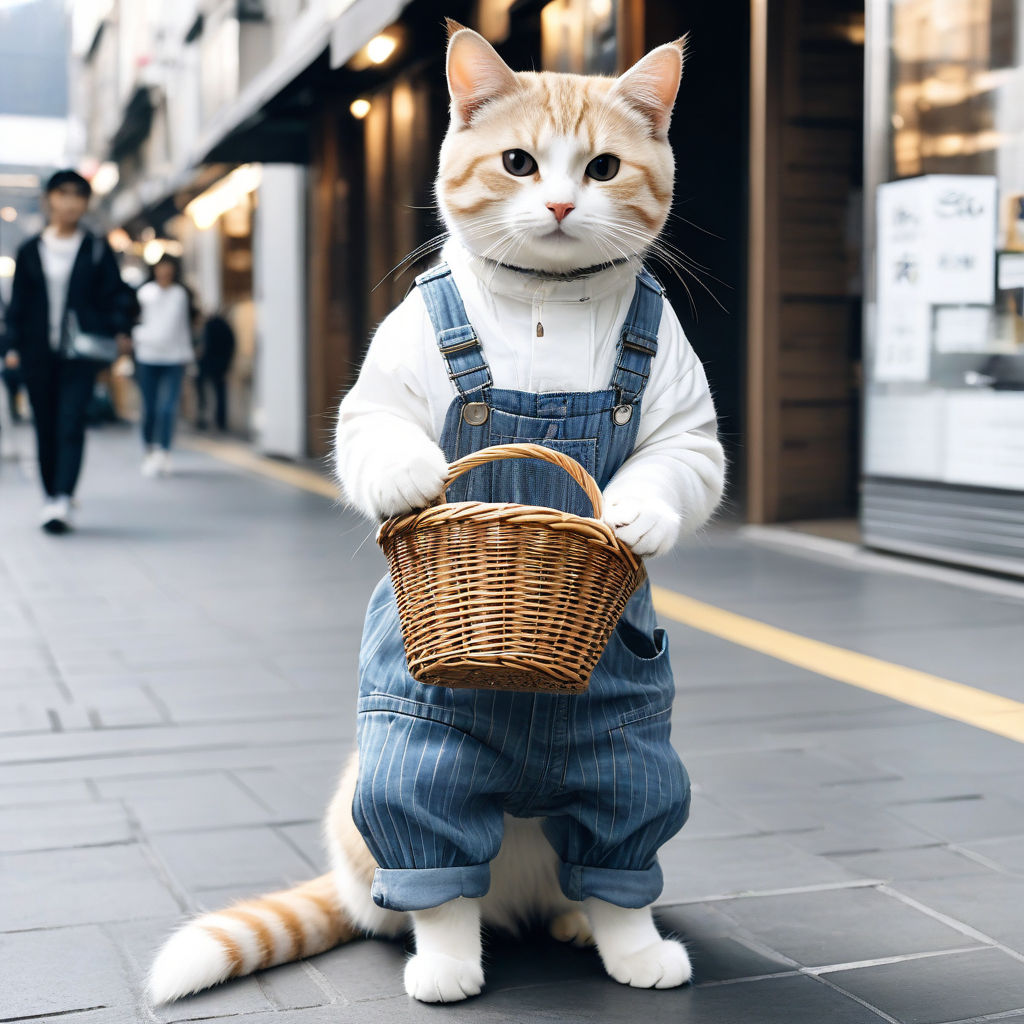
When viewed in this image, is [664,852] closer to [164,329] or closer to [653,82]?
[653,82]

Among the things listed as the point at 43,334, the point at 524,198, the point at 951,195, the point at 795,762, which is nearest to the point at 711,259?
the point at 951,195

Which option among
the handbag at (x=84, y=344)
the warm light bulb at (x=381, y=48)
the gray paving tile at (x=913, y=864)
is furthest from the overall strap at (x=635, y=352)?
the warm light bulb at (x=381, y=48)

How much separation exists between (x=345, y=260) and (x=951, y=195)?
25.7 feet

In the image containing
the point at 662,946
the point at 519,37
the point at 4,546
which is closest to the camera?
the point at 662,946

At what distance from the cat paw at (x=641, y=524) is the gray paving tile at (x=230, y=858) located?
1.18 meters

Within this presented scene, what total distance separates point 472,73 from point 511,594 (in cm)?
83

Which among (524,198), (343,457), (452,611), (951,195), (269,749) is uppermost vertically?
(951,195)

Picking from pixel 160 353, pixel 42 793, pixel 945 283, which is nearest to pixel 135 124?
pixel 160 353

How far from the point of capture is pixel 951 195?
6.53 metres

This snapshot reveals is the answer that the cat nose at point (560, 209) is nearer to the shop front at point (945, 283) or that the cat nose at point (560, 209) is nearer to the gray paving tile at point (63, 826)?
the gray paving tile at point (63, 826)

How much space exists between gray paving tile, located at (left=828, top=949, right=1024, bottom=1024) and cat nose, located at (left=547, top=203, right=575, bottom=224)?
1.29 m

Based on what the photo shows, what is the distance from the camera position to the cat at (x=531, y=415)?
2.24 metres

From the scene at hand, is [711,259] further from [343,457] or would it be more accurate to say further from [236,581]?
[343,457]

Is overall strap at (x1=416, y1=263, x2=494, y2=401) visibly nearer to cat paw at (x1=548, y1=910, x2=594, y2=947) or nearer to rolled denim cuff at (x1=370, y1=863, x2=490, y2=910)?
rolled denim cuff at (x1=370, y1=863, x2=490, y2=910)
